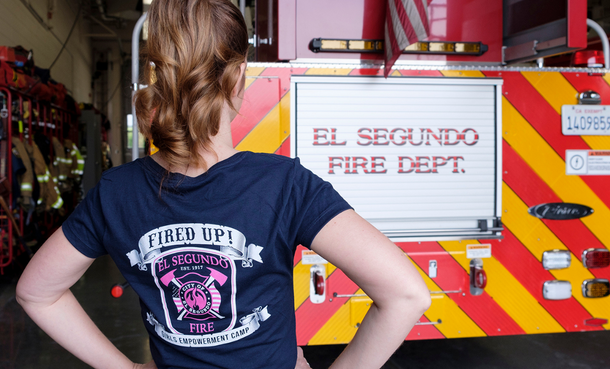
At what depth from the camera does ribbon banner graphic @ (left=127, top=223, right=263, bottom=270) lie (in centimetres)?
88

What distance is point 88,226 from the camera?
0.99m

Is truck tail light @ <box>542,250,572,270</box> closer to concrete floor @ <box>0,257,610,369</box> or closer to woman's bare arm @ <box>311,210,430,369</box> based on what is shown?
A: concrete floor @ <box>0,257,610,369</box>

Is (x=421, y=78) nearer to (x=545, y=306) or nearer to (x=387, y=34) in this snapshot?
(x=387, y=34)

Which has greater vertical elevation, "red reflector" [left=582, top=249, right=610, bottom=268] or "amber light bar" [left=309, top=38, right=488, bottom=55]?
"amber light bar" [left=309, top=38, right=488, bottom=55]

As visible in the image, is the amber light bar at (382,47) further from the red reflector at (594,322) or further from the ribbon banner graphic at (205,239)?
the ribbon banner graphic at (205,239)

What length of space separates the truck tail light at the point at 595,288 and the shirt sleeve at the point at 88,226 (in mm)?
2530

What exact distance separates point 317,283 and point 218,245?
5.18ft

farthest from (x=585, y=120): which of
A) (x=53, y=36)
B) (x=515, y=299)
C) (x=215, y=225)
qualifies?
(x=53, y=36)

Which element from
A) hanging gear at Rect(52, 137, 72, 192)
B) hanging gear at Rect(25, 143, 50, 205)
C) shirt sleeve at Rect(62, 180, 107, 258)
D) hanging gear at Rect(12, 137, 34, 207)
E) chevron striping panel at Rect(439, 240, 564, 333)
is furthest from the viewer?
hanging gear at Rect(52, 137, 72, 192)

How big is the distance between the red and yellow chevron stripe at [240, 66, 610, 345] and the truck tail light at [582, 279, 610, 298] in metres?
0.03

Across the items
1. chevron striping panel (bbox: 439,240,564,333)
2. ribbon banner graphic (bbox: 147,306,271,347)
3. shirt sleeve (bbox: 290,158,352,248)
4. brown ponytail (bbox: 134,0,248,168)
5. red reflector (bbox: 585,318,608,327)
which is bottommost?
red reflector (bbox: 585,318,608,327)

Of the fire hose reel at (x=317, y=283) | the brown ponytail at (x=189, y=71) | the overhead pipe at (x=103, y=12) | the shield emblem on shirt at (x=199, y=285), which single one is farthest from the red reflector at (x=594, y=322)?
the overhead pipe at (x=103, y=12)

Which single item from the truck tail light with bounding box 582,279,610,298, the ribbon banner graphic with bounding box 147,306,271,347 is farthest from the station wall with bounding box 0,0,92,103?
the truck tail light with bounding box 582,279,610,298

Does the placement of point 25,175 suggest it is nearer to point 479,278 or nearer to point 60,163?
point 60,163
